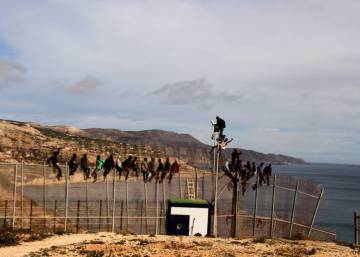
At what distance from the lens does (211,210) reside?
3006 cm

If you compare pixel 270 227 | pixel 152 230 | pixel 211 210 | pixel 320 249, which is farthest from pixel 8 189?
pixel 320 249

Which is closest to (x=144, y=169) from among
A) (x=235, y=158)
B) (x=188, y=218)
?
(x=188, y=218)

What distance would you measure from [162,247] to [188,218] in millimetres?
6154

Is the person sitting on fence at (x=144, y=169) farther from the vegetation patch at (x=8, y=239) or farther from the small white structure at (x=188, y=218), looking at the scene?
the vegetation patch at (x=8, y=239)

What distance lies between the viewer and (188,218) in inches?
1163

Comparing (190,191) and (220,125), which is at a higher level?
(220,125)

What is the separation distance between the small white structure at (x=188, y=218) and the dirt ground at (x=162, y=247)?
86.9 inches

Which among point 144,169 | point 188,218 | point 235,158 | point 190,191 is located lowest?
point 188,218

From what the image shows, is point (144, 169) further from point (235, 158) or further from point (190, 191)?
point (235, 158)

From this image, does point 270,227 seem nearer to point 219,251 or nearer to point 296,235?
point 296,235

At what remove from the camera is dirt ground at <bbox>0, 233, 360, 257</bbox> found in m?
22.0

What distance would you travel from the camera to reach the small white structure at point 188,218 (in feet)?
96.8

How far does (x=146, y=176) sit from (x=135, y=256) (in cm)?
1232

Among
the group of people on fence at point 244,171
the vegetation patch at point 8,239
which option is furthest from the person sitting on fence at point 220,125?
the vegetation patch at point 8,239
